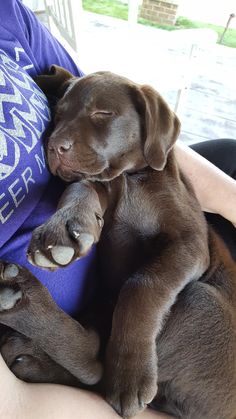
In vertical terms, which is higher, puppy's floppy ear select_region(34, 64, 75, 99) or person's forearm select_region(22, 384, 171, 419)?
puppy's floppy ear select_region(34, 64, 75, 99)

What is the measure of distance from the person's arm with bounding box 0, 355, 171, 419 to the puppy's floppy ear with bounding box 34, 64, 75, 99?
0.74 meters

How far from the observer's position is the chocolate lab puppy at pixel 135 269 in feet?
3.28

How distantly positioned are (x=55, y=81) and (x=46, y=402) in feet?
2.77

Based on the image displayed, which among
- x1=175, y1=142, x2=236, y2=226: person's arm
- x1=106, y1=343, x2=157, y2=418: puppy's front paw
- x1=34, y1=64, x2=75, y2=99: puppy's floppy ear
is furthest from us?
x1=175, y1=142, x2=236, y2=226: person's arm

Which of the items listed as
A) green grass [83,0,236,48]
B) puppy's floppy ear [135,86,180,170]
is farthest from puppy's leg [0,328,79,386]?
green grass [83,0,236,48]

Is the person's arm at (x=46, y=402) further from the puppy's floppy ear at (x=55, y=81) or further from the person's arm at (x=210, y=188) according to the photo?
the person's arm at (x=210, y=188)

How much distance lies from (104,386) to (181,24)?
676 cm

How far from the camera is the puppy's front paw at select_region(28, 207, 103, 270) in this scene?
84 cm

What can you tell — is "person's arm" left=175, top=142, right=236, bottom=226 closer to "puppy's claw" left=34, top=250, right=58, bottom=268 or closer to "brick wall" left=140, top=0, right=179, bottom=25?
"puppy's claw" left=34, top=250, right=58, bottom=268

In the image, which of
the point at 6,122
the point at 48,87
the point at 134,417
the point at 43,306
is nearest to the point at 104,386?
the point at 134,417

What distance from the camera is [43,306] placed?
3.21ft

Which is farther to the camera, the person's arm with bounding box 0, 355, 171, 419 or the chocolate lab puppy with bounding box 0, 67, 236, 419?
the chocolate lab puppy with bounding box 0, 67, 236, 419

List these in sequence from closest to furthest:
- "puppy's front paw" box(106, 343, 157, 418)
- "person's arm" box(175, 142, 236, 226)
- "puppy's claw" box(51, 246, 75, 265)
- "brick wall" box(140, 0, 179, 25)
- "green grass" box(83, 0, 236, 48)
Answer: "puppy's claw" box(51, 246, 75, 265) < "puppy's front paw" box(106, 343, 157, 418) < "person's arm" box(175, 142, 236, 226) < "green grass" box(83, 0, 236, 48) < "brick wall" box(140, 0, 179, 25)

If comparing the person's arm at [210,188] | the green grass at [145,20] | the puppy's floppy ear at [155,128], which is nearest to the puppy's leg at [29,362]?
the puppy's floppy ear at [155,128]
